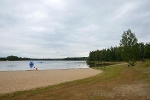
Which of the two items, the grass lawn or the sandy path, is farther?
the sandy path

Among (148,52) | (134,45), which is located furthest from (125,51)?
(148,52)

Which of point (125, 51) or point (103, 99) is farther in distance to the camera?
point (125, 51)

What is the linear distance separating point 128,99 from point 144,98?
96cm

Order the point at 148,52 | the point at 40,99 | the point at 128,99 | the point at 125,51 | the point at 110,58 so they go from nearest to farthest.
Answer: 1. the point at 128,99
2. the point at 40,99
3. the point at 125,51
4. the point at 148,52
5. the point at 110,58

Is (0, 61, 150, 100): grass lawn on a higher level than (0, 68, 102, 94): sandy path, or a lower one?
higher

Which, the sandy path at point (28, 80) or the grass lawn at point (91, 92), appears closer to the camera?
the grass lawn at point (91, 92)

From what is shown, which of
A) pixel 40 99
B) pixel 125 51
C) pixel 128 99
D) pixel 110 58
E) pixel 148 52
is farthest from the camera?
pixel 110 58

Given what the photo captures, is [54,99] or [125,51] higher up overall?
[125,51]

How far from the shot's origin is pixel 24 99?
9.48m

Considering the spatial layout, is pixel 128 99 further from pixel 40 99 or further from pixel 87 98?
pixel 40 99

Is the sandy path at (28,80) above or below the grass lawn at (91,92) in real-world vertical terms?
below

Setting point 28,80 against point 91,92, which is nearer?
point 91,92

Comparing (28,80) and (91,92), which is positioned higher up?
(91,92)

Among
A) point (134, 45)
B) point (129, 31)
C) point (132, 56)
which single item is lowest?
point (132, 56)
